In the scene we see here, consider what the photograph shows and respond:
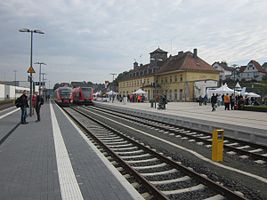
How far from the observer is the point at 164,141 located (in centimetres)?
1342

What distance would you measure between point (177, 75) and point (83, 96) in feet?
106

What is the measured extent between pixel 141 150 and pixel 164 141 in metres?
2.39

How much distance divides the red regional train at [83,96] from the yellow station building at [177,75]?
546 inches

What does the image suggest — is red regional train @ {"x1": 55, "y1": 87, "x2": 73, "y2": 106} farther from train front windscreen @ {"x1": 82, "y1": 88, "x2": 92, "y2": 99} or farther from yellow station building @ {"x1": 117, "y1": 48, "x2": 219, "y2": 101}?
yellow station building @ {"x1": 117, "y1": 48, "x2": 219, "y2": 101}

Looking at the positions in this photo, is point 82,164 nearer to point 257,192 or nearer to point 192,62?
point 257,192

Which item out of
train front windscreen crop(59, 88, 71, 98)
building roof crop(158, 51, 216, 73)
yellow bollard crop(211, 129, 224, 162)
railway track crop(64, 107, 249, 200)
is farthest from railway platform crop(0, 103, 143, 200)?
building roof crop(158, 51, 216, 73)

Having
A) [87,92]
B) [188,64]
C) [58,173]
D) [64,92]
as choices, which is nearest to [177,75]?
[188,64]

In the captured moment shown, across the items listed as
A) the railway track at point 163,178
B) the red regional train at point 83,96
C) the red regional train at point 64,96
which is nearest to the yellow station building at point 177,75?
the red regional train at point 83,96

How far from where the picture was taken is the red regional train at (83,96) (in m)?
54.0

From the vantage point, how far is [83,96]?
2125 inches

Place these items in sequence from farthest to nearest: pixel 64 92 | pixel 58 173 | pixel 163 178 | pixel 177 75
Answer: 1. pixel 177 75
2. pixel 64 92
3. pixel 163 178
4. pixel 58 173

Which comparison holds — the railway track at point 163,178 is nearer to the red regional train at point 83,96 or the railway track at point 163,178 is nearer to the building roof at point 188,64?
the red regional train at point 83,96

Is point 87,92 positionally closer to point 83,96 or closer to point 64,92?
point 83,96

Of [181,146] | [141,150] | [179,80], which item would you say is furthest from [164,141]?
[179,80]
